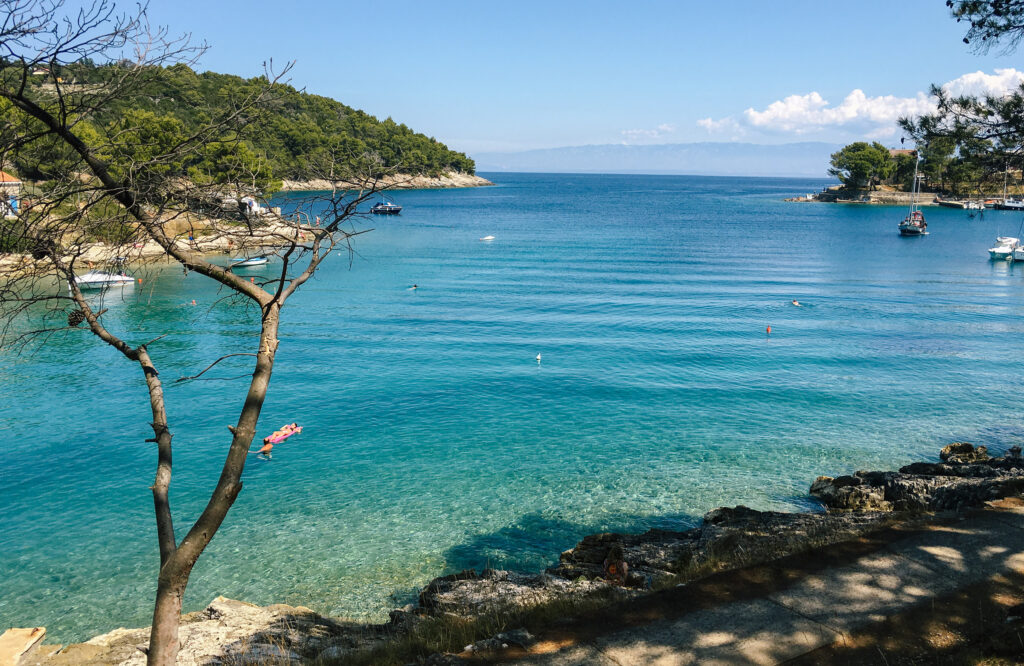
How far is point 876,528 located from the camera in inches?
440

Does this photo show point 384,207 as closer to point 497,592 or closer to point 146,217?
point 497,592

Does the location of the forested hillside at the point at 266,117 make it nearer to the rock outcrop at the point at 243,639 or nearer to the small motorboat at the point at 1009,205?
the rock outcrop at the point at 243,639

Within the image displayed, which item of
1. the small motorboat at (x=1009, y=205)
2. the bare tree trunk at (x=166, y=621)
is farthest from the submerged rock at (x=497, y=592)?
the small motorboat at (x=1009, y=205)

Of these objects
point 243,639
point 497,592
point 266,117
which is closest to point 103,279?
point 243,639

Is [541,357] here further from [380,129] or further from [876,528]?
[380,129]

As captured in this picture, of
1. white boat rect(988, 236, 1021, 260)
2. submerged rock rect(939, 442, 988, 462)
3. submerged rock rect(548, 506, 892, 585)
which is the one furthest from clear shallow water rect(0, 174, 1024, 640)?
white boat rect(988, 236, 1021, 260)

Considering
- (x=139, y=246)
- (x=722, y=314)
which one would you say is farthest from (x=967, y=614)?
(x=722, y=314)

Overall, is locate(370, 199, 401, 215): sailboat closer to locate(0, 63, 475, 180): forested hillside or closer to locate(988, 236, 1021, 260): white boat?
locate(0, 63, 475, 180): forested hillside

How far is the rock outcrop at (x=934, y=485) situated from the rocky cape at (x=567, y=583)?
37 millimetres

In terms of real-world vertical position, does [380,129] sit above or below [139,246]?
above

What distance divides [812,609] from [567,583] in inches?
173

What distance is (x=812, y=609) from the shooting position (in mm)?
8289

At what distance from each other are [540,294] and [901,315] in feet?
74.0

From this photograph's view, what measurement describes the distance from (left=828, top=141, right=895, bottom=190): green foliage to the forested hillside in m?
99.4
